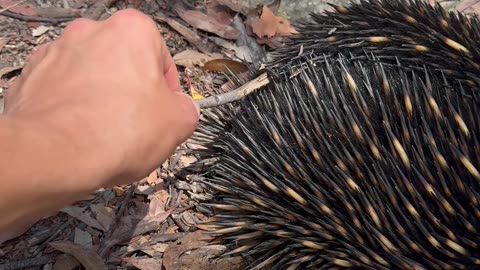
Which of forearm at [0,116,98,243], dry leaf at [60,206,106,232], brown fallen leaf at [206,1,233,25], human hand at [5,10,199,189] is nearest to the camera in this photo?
forearm at [0,116,98,243]

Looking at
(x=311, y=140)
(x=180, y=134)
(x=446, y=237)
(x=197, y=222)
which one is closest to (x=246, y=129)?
(x=311, y=140)

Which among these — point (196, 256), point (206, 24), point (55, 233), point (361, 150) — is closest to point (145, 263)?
point (196, 256)

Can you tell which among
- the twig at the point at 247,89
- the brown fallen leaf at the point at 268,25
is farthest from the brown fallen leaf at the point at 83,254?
the brown fallen leaf at the point at 268,25

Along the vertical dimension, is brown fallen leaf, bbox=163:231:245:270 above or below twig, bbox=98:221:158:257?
below

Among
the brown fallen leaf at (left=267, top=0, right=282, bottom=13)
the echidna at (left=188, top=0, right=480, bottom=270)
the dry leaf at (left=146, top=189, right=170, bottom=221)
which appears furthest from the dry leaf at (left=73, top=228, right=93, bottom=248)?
the brown fallen leaf at (left=267, top=0, right=282, bottom=13)

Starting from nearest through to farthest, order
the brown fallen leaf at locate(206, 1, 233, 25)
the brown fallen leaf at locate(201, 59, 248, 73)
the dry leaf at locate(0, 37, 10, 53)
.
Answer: the dry leaf at locate(0, 37, 10, 53) → the brown fallen leaf at locate(201, 59, 248, 73) → the brown fallen leaf at locate(206, 1, 233, 25)

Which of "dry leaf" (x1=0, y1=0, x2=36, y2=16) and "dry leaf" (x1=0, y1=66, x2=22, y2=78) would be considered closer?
"dry leaf" (x1=0, y1=66, x2=22, y2=78)

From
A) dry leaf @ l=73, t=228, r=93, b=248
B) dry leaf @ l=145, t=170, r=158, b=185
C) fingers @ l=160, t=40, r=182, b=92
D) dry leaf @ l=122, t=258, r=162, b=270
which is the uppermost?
fingers @ l=160, t=40, r=182, b=92

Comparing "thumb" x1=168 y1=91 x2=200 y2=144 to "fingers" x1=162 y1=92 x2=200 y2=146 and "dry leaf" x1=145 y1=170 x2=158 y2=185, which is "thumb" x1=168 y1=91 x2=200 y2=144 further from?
"dry leaf" x1=145 y1=170 x2=158 y2=185
